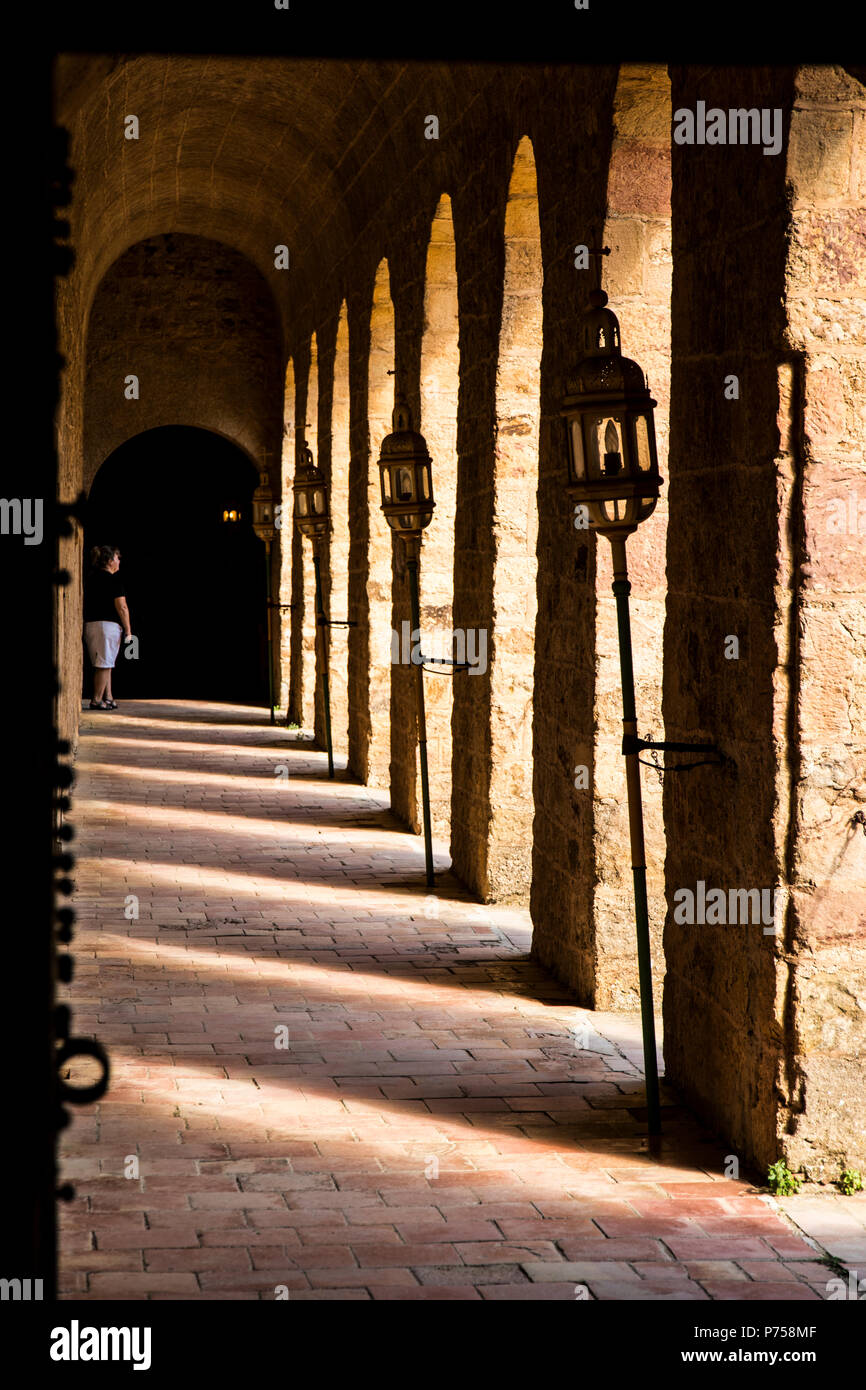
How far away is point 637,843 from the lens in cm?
420

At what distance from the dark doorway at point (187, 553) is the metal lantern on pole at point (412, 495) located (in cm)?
1123

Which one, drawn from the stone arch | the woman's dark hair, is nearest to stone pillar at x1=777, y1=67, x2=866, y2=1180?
the woman's dark hair

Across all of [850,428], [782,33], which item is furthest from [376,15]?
[850,428]

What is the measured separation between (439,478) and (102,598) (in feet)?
24.0

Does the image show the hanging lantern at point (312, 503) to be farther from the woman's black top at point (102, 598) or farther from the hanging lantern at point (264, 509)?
the woman's black top at point (102, 598)

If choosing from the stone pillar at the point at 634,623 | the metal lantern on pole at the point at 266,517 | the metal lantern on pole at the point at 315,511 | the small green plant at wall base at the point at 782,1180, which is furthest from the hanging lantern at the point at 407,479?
the metal lantern on pole at the point at 266,517

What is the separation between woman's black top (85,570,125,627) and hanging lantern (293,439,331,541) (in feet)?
15.1

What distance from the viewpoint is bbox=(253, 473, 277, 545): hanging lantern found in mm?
15148

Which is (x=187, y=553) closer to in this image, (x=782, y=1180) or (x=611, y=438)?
(x=611, y=438)

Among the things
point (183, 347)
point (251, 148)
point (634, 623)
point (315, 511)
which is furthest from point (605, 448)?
point (183, 347)

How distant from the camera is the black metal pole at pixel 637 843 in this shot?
13.5 ft

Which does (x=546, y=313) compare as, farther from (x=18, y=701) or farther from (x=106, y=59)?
(x=18, y=701)

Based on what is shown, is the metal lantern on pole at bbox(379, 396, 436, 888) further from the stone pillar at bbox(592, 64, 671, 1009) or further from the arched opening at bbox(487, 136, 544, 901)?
the stone pillar at bbox(592, 64, 671, 1009)

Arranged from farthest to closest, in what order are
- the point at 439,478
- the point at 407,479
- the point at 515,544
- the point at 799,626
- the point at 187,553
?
the point at 187,553
the point at 439,478
the point at 407,479
the point at 515,544
the point at 799,626
